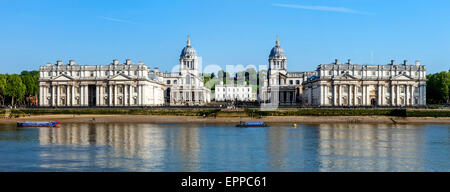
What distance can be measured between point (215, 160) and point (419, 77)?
9182 centimetres

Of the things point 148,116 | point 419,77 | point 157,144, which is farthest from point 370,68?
point 157,144

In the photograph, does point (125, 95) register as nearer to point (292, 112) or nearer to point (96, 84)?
point (96, 84)

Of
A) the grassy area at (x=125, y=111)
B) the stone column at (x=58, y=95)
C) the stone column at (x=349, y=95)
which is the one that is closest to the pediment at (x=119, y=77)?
the stone column at (x=58, y=95)

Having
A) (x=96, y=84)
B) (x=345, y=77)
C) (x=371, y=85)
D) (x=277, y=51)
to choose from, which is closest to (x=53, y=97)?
(x=96, y=84)

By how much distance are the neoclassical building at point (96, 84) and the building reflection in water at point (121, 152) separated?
5604 centimetres

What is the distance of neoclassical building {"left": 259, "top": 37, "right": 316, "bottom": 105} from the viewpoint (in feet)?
475

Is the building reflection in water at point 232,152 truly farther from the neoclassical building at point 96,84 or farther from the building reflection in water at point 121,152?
the neoclassical building at point 96,84

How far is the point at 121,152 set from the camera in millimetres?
43156

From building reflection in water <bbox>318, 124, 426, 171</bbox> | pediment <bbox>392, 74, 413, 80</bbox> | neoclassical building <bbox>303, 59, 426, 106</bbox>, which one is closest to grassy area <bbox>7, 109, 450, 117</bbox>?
neoclassical building <bbox>303, 59, 426, 106</bbox>

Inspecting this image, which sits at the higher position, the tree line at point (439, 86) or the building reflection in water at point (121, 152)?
the tree line at point (439, 86)

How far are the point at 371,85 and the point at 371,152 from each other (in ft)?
251

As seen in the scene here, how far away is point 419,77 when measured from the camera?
115 meters

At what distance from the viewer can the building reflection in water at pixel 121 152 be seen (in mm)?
36125
